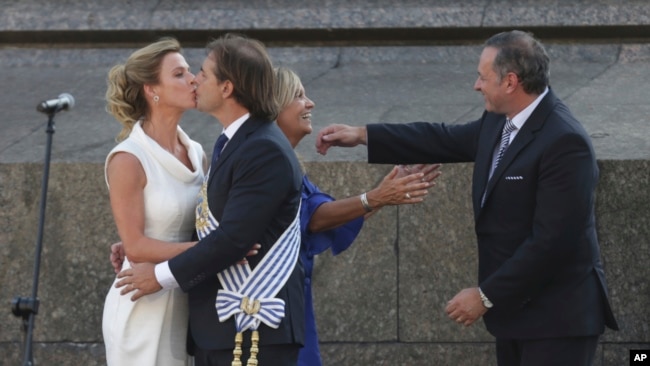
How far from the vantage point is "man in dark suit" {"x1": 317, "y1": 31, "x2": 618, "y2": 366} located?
4.56 meters

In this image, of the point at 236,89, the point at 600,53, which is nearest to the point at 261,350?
the point at 236,89

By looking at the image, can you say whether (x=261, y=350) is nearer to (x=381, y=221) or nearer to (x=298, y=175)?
(x=298, y=175)

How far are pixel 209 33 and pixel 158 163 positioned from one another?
10.5ft

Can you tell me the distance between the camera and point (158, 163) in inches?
187

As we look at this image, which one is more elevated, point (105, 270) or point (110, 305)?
point (110, 305)

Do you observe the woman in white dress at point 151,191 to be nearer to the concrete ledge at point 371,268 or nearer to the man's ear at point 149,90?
the man's ear at point 149,90

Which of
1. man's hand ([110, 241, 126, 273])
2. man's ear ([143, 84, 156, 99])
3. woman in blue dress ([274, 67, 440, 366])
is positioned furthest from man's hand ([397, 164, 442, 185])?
man's hand ([110, 241, 126, 273])

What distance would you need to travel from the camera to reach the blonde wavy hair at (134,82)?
16.0 ft

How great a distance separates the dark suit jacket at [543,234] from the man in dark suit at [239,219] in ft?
2.35

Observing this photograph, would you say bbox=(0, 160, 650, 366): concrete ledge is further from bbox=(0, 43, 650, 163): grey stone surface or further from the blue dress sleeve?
the blue dress sleeve

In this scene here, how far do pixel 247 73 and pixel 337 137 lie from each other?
3.26 feet

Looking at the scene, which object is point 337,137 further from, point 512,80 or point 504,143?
point 512,80

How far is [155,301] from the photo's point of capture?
475cm

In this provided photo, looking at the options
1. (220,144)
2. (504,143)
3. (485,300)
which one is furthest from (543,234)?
(220,144)
